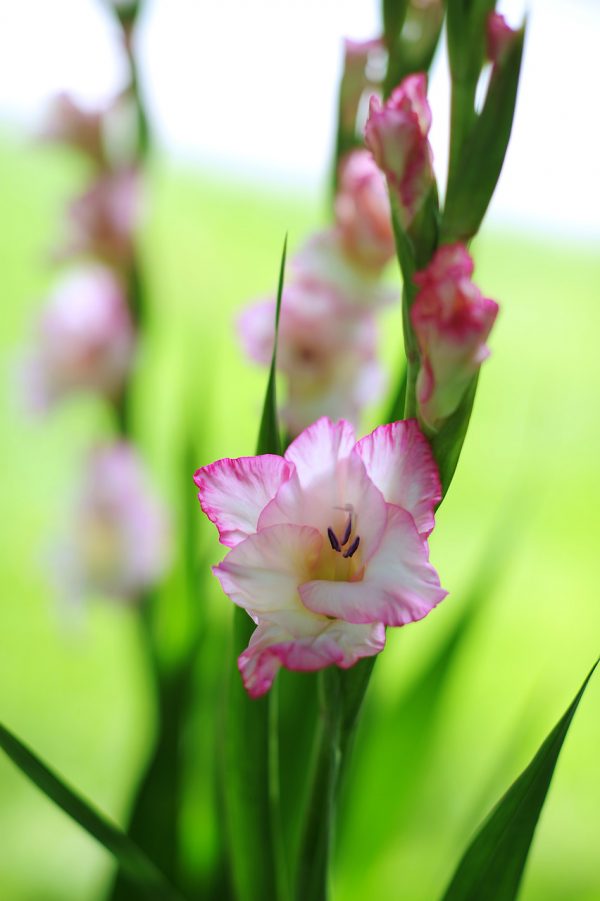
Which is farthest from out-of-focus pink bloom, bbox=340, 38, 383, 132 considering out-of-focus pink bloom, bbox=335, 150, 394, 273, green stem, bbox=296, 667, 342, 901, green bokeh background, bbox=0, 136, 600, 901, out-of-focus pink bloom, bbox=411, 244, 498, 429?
green stem, bbox=296, 667, 342, 901

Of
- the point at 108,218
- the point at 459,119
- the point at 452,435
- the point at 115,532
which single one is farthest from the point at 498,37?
the point at 115,532

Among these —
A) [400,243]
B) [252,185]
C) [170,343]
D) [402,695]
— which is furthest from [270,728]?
[252,185]

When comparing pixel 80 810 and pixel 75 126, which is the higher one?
pixel 75 126

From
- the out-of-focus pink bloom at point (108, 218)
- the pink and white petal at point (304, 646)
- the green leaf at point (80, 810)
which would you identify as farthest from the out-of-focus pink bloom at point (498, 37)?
the out-of-focus pink bloom at point (108, 218)

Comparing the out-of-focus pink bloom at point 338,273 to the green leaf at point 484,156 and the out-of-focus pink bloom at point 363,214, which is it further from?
the green leaf at point 484,156

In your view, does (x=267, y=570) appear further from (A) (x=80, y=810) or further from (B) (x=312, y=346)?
(B) (x=312, y=346)

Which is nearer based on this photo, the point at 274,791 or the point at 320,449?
the point at 320,449
